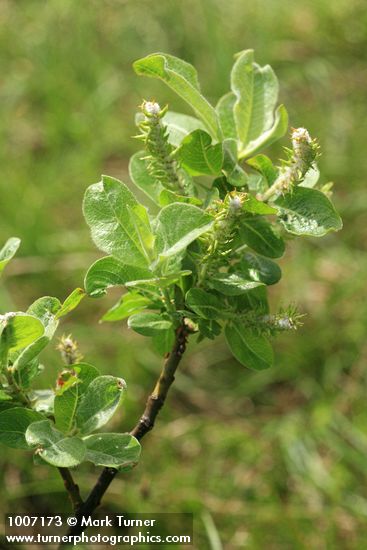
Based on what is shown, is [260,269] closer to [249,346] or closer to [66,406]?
[249,346]

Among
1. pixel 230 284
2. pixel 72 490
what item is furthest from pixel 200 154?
pixel 72 490

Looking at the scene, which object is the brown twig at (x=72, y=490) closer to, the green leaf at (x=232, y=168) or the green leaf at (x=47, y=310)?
the green leaf at (x=47, y=310)

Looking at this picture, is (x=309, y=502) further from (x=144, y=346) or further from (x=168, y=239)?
(x=168, y=239)

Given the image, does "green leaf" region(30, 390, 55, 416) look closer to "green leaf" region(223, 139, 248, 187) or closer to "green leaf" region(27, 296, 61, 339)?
"green leaf" region(27, 296, 61, 339)

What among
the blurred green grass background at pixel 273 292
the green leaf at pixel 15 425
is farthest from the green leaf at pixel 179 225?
the blurred green grass background at pixel 273 292

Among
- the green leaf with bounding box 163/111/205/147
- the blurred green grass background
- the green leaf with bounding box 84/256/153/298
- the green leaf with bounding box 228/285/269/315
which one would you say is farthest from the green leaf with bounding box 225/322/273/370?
the blurred green grass background

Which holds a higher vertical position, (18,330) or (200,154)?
(200,154)
